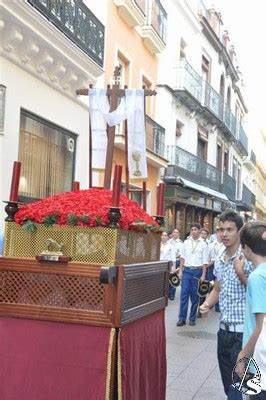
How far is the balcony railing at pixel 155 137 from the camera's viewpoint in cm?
1770

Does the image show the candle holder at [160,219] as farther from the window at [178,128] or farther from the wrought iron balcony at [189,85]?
the window at [178,128]

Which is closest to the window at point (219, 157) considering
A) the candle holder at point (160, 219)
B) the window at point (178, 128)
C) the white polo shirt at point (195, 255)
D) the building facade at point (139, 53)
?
the window at point (178, 128)

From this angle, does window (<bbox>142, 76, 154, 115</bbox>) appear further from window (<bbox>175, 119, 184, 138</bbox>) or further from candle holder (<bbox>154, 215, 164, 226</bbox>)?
candle holder (<bbox>154, 215, 164, 226</bbox>)

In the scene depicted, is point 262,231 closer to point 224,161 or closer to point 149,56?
point 149,56

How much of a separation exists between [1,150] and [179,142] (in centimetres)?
1472

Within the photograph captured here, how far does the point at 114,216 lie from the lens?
3.18 meters

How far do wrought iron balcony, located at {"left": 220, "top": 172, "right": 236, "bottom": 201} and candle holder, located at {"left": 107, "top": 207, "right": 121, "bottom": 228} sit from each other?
26.9 m

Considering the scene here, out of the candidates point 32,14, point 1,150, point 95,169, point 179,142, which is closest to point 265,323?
point 95,169

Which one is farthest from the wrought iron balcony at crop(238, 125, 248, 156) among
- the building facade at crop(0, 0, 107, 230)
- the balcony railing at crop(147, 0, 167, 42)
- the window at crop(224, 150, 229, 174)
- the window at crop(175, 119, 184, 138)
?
the building facade at crop(0, 0, 107, 230)

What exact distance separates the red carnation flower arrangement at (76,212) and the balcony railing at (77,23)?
6.12 m

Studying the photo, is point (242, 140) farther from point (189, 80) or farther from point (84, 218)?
point (84, 218)

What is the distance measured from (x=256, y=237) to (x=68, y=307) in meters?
1.22

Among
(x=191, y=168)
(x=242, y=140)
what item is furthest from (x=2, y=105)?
(x=242, y=140)

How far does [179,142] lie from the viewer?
74.3ft
